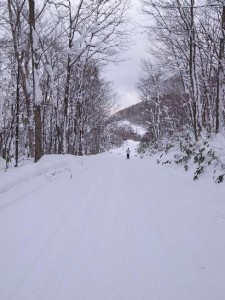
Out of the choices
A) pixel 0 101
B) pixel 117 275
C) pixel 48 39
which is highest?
pixel 48 39

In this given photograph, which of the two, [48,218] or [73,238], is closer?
[73,238]

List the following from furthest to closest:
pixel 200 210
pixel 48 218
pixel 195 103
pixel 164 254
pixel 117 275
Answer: pixel 195 103 < pixel 200 210 < pixel 48 218 < pixel 164 254 < pixel 117 275

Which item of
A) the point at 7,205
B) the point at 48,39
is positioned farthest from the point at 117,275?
the point at 48,39

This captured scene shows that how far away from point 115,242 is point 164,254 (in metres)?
0.66

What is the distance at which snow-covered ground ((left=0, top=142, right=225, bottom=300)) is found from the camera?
263 cm

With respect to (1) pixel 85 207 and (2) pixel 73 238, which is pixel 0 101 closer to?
(1) pixel 85 207

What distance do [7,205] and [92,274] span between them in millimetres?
3099

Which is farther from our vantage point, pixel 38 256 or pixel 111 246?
pixel 111 246

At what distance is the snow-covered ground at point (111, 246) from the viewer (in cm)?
263

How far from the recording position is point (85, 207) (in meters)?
5.67

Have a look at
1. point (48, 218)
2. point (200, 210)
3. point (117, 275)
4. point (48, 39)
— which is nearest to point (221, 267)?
point (117, 275)


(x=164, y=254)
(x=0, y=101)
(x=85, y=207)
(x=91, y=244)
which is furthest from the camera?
(x=0, y=101)

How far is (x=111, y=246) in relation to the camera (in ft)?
11.8

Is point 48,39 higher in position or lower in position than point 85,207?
higher
